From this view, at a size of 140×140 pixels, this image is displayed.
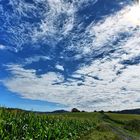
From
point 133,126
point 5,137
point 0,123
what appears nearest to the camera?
point 5,137

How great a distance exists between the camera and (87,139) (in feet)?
108

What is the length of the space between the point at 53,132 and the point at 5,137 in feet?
31.1

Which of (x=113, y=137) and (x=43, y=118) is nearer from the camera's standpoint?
(x=43, y=118)

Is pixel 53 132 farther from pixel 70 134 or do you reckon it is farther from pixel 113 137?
pixel 113 137

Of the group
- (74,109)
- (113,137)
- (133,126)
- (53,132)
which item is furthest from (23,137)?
(74,109)

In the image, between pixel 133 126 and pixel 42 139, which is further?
pixel 133 126

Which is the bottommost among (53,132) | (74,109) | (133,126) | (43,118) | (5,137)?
(5,137)

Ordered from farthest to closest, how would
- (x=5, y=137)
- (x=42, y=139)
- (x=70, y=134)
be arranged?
(x=70, y=134) < (x=42, y=139) < (x=5, y=137)

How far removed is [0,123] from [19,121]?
5395mm

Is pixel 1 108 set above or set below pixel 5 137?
above

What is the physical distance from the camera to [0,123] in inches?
854

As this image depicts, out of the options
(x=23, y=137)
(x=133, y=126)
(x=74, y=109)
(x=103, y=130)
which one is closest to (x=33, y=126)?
(x=23, y=137)

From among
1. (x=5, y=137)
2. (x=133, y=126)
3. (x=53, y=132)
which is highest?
(x=133, y=126)

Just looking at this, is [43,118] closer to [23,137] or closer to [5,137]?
[23,137]
